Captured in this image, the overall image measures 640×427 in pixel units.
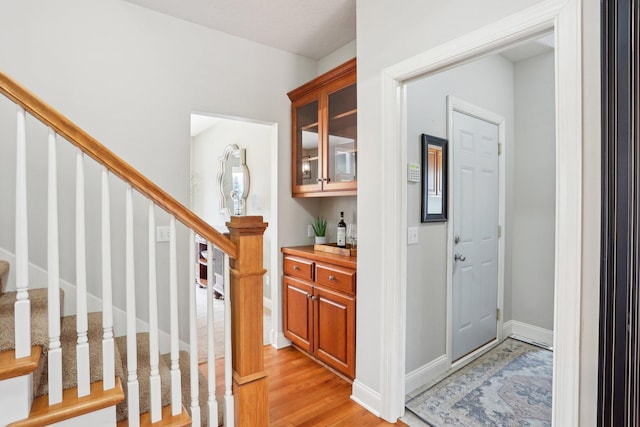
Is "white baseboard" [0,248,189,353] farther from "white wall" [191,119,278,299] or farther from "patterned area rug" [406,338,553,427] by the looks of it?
"patterned area rug" [406,338,553,427]

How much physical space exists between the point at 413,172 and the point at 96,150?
69.7 inches

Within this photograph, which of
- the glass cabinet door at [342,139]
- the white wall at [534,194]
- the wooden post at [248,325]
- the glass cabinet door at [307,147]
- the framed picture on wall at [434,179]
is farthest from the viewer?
the white wall at [534,194]

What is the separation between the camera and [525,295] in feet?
10.5

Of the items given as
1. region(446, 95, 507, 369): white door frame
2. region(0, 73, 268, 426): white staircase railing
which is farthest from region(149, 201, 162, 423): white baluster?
region(446, 95, 507, 369): white door frame

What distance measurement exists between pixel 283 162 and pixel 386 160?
4.42ft

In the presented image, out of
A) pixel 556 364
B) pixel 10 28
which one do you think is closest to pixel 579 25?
pixel 556 364

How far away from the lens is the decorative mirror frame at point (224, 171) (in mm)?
4488

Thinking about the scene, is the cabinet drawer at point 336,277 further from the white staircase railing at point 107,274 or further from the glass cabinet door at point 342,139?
the white staircase railing at point 107,274

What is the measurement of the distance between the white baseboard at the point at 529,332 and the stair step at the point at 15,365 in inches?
139

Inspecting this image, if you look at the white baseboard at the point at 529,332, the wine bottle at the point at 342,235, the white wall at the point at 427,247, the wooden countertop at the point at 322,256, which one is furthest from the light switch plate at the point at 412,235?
the white baseboard at the point at 529,332

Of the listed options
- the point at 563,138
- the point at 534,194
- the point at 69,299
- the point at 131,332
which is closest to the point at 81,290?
the point at 131,332

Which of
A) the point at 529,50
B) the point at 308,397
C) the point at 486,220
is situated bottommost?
the point at 308,397

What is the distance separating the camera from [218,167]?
17.6 feet

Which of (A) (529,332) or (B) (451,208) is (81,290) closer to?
(B) (451,208)
